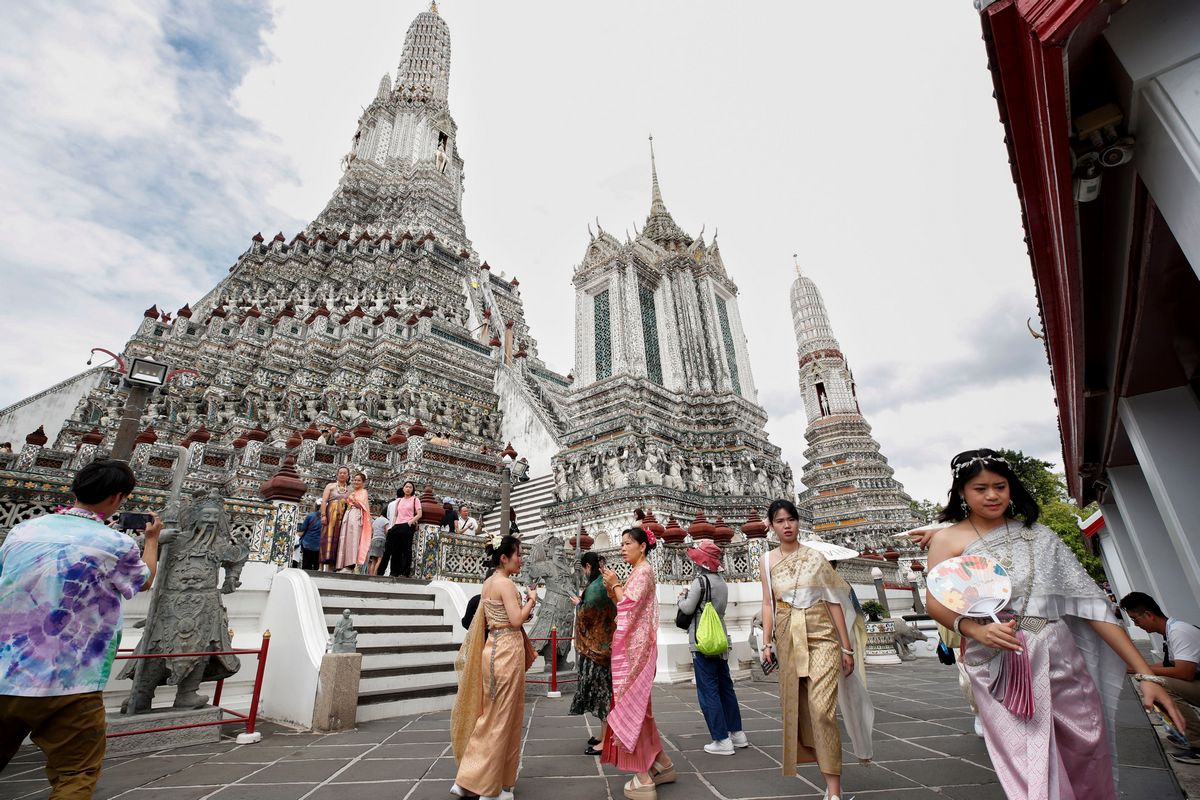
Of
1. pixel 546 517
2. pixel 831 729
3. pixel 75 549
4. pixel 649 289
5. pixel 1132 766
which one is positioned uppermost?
pixel 649 289

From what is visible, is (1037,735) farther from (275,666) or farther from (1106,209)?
(275,666)

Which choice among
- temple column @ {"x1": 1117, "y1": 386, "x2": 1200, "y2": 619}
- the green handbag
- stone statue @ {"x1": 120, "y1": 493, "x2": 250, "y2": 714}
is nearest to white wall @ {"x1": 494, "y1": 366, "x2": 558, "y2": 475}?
stone statue @ {"x1": 120, "y1": 493, "x2": 250, "y2": 714}

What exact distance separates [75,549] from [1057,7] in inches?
157

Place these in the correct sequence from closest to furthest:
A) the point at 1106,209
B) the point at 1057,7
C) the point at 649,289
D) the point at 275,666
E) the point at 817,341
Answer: the point at 1057,7
the point at 1106,209
the point at 275,666
the point at 649,289
the point at 817,341

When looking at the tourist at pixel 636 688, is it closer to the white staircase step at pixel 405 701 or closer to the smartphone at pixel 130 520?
the white staircase step at pixel 405 701

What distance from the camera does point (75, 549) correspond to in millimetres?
2207

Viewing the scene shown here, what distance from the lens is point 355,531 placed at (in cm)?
746

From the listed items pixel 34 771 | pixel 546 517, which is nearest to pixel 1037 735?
pixel 34 771

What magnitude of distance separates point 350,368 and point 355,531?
579 inches

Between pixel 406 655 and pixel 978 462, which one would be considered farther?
pixel 406 655

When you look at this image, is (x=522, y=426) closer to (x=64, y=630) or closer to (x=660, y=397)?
(x=660, y=397)

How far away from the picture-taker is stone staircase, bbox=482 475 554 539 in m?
15.9

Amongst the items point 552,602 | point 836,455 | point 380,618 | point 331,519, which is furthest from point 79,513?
point 836,455

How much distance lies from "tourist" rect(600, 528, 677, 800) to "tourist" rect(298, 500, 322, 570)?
228 inches
